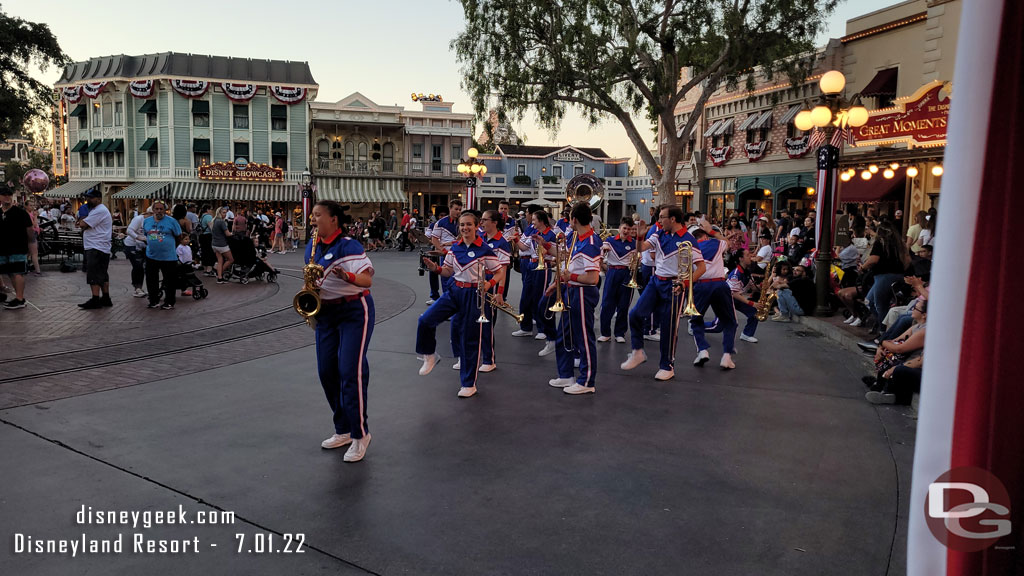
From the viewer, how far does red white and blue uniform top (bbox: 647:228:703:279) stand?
7.68 m

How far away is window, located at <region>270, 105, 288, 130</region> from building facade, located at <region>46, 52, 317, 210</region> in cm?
7

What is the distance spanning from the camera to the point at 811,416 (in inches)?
248

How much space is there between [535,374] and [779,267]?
21.8 feet

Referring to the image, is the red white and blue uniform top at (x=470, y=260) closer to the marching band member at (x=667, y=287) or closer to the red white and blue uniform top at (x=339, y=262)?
the red white and blue uniform top at (x=339, y=262)

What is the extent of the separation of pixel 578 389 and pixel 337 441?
267cm

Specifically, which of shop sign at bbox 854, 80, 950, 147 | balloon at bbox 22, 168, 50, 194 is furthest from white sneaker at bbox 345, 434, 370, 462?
balloon at bbox 22, 168, 50, 194

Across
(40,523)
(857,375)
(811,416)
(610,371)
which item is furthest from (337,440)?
(857,375)

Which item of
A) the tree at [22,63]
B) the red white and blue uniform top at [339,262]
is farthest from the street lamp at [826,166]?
the tree at [22,63]

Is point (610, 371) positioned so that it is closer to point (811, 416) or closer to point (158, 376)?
point (811, 416)

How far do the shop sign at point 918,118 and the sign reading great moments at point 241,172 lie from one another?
34627 mm

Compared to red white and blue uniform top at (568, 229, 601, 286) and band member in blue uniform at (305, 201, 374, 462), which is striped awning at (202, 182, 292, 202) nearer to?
red white and blue uniform top at (568, 229, 601, 286)

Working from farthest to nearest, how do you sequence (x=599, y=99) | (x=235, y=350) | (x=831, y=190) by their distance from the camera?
(x=599, y=99) → (x=831, y=190) → (x=235, y=350)

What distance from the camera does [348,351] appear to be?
498 centimetres

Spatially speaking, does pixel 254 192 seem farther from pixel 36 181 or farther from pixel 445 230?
pixel 445 230
